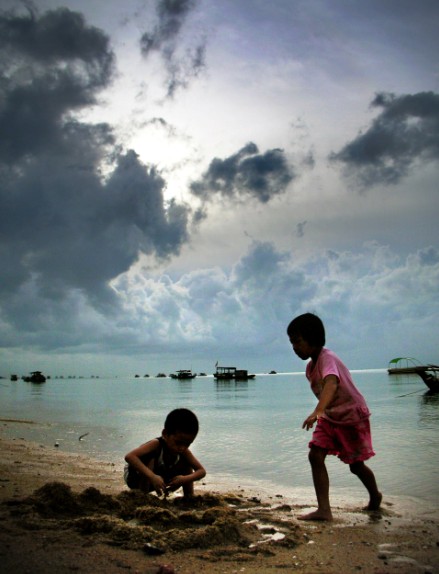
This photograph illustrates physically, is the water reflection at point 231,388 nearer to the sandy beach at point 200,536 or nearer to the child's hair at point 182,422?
the sandy beach at point 200,536

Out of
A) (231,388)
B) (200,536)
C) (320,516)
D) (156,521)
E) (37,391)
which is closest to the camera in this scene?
(200,536)

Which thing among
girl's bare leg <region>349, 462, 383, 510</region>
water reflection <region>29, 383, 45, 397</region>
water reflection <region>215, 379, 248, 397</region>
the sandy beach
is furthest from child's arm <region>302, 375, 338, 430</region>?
water reflection <region>29, 383, 45, 397</region>

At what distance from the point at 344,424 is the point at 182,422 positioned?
54.3 inches

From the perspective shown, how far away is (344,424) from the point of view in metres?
4.04

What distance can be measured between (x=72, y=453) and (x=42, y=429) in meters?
4.90

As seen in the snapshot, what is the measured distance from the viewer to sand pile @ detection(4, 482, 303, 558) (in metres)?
2.93

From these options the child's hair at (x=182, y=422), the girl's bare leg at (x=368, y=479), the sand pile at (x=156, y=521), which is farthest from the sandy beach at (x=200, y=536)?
the child's hair at (x=182, y=422)

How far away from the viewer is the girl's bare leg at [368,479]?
415cm

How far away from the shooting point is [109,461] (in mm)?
7871

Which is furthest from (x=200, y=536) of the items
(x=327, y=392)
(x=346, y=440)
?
(x=346, y=440)

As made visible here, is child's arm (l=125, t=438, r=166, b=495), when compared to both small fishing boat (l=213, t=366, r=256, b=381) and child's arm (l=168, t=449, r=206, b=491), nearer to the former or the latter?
child's arm (l=168, t=449, r=206, b=491)

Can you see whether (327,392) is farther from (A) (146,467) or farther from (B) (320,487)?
(A) (146,467)

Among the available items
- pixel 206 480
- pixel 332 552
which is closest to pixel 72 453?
pixel 206 480

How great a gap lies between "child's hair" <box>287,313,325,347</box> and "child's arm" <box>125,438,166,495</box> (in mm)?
1556
